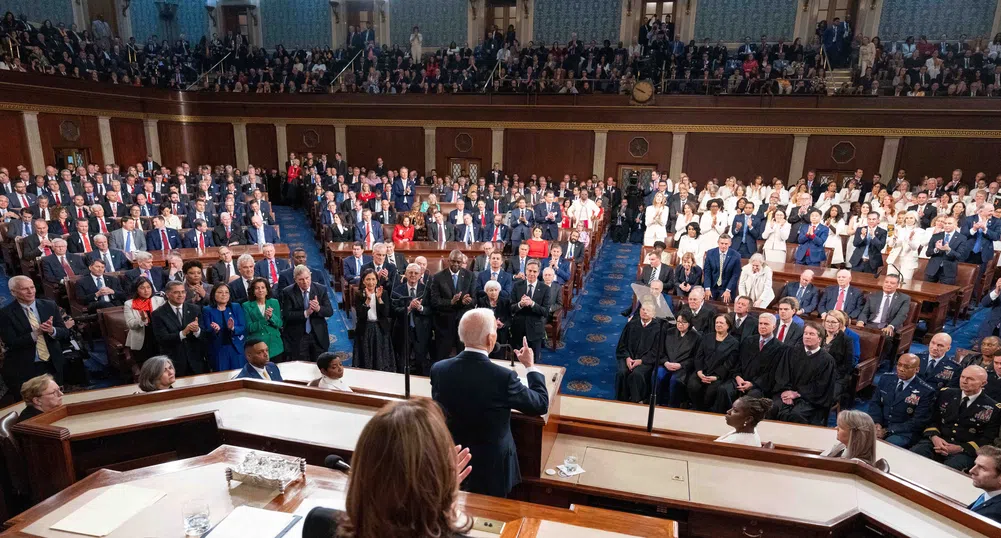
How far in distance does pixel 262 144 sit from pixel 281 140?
2.62 ft

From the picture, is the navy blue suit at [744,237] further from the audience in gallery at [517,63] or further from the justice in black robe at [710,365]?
the audience in gallery at [517,63]

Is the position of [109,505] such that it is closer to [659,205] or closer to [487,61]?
[659,205]

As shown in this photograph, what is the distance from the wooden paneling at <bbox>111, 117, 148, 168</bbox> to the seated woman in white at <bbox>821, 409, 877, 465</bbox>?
19.2 metres

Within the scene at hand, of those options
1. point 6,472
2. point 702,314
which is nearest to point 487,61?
point 702,314

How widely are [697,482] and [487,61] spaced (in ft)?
57.9

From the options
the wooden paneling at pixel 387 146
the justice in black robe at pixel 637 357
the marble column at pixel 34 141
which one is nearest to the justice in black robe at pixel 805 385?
the justice in black robe at pixel 637 357

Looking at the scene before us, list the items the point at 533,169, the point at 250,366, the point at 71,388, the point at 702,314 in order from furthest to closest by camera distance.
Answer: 1. the point at 533,169
2. the point at 702,314
3. the point at 71,388
4. the point at 250,366

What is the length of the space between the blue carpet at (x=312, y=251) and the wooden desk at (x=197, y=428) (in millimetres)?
2979

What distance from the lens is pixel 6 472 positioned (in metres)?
3.00

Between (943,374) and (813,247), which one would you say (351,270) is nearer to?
(943,374)

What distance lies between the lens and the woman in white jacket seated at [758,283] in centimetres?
728

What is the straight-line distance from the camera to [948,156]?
46.1 feet

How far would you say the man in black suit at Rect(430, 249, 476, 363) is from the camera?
6547 millimetres

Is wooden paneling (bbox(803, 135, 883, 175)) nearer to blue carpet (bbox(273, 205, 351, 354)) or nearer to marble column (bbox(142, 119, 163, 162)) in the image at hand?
blue carpet (bbox(273, 205, 351, 354))
